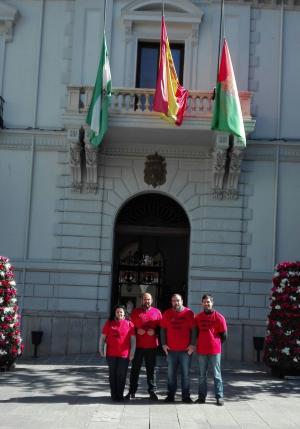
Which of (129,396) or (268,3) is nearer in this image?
(129,396)

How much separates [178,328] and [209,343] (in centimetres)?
58

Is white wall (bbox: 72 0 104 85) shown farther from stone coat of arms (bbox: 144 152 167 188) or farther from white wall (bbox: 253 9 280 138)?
white wall (bbox: 253 9 280 138)

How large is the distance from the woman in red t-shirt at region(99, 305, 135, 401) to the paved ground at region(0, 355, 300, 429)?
1.08ft

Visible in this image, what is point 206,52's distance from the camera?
59.5 feet

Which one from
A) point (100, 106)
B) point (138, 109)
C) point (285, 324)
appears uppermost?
point (138, 109)

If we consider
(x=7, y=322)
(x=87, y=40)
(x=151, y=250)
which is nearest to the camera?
(x=7, y=322)

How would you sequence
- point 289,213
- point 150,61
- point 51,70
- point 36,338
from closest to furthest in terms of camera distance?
1. point 36,338
2. point 289,213
3. point 51,70
4. point 150,61

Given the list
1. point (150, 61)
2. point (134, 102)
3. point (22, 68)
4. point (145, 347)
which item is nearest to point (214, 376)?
point (145, 347)

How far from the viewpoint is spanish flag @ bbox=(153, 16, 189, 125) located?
15734 mm

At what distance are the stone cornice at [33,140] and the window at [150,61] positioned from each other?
2948mm

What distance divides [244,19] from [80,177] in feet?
22.3

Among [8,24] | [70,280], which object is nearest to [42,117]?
[8,24]

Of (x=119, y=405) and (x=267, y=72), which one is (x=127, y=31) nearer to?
(x=267, y=72)

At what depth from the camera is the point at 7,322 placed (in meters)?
13.7
